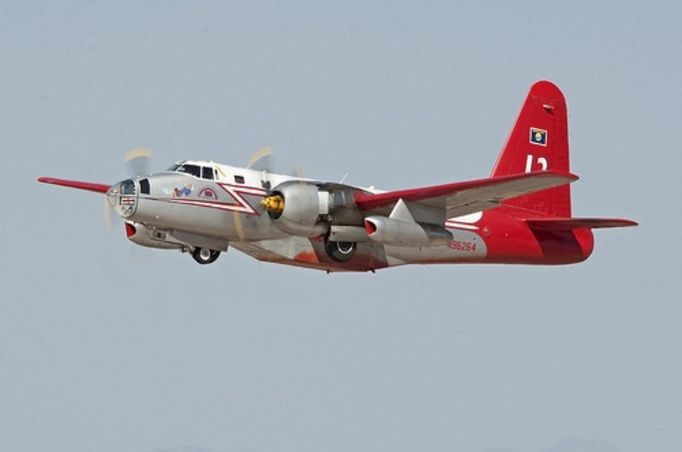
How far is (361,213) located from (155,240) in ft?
15.9

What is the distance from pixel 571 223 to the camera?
3972 centimetres

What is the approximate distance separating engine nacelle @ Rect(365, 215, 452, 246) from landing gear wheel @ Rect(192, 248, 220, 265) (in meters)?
3.61

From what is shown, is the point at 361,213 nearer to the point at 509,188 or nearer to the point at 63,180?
the point at 509,188

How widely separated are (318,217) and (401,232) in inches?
75.1

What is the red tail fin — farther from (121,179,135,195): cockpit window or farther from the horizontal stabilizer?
(121,179,135,195): cockpit window

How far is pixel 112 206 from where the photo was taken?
35281mm

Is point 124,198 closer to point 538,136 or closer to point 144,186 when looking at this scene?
point 144,186

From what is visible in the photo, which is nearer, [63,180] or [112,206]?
[112,206]

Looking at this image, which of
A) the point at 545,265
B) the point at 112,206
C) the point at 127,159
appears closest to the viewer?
the point at 112,206

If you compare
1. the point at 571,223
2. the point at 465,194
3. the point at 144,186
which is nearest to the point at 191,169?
the point at 144,186

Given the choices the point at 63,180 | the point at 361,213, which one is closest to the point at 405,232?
the point at 361,213

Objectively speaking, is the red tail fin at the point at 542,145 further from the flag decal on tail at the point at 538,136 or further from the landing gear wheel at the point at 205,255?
the landing gear wheel at the point at 205,255

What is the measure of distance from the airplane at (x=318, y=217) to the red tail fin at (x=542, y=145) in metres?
1.79

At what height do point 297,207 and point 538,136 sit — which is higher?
point 538,136
